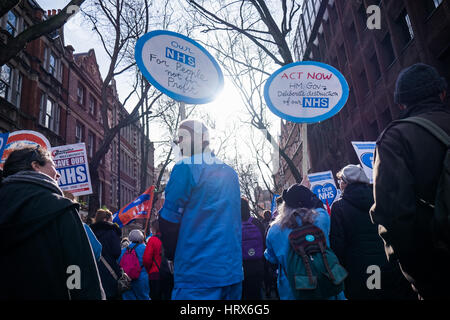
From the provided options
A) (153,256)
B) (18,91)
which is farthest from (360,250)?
(18,91)

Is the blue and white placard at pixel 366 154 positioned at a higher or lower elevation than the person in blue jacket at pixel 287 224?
higher

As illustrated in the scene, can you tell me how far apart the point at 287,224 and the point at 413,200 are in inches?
64.4

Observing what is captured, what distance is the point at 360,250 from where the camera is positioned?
351 cm

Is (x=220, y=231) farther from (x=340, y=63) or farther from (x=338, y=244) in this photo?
(x=340, y=63)

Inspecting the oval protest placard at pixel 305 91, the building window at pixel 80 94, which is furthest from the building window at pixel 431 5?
the building window at pixel 80 94

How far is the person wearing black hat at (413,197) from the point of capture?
6.25 ft

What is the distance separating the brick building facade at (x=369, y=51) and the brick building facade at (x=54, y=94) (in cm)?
1295

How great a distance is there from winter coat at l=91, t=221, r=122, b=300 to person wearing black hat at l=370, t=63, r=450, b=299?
11.5 feet

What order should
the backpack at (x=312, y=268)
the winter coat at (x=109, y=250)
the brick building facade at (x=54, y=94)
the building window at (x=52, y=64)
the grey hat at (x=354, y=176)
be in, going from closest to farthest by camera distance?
1. the backpack at (x=312, y=268)
2. the grey hat at (x=354, y=176)
3. the winter coat at (x=109, y=250)
4. the brick building facade at (x=54, y=94)
5. the building window at (x=52, y=64)

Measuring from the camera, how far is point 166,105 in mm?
20078

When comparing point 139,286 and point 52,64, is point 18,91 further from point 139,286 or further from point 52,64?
point 139,286

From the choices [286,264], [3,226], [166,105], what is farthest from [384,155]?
[166,105]

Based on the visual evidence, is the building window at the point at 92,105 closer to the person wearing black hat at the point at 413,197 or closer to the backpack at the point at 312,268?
the backpack at the point at 312,268

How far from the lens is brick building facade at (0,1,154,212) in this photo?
1742cm
